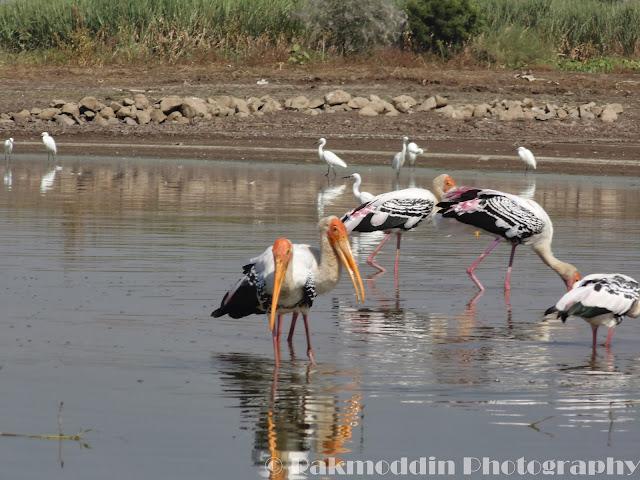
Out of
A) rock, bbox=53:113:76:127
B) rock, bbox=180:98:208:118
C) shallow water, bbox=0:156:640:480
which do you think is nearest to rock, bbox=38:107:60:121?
rock, bbox=53:113:76:127

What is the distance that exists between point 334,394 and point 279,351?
93 cm

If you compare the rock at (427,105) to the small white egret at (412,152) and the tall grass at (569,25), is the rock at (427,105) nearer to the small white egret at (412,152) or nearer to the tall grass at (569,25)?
the small white egret at (412,152)

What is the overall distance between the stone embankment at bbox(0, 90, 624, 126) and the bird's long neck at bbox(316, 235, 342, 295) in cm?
1949

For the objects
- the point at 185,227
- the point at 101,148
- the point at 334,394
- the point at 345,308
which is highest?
the point at 334,394

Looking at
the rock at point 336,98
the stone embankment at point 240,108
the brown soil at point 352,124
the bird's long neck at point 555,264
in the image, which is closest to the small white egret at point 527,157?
the brown soil at point 352,124

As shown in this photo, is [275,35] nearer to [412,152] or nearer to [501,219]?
[412,152]

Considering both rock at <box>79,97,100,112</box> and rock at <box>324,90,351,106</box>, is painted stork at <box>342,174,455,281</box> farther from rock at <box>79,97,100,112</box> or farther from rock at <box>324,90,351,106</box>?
rock at <box>79,97,100,112</box>

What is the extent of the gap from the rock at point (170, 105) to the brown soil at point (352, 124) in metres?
0.80

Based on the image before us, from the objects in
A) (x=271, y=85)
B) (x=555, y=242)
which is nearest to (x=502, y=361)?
(x=555, y=242)

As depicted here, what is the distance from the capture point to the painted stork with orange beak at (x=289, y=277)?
6855 mm

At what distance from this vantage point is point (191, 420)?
18.8ft

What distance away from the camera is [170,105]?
2712cm

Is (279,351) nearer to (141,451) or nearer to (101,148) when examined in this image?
(141,451)

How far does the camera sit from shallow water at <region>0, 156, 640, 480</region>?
537 centimetres
